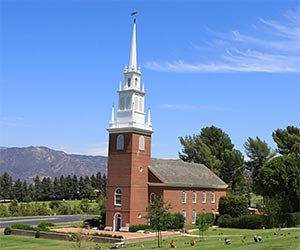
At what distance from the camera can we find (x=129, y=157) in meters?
52.0

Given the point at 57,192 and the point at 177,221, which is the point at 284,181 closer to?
the point at 177,221

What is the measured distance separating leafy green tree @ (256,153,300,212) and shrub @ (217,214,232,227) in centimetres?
511

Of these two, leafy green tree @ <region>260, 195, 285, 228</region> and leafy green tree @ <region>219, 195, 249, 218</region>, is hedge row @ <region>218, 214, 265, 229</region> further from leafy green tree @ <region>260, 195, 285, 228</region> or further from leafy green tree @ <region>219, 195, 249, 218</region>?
leafy green tree @ <region>219, 195, 249, 218</region>

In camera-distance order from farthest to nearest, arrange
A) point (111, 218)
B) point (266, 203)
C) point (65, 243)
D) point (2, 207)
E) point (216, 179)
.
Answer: point (2, 207)
point (216, 179)
point (111, 218)
point (266, 203)
point (65, 243)

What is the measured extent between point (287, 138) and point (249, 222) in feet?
84.4

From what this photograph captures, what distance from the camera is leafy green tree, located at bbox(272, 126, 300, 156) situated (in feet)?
250

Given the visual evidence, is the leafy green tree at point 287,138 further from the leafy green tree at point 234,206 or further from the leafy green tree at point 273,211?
the leafy green tree at point 273,211

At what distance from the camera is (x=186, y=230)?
51.3 m

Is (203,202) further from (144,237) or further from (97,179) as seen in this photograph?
(97,179)

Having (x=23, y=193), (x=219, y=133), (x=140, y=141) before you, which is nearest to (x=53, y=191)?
(x=23, y=193)

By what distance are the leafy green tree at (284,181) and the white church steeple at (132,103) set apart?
48.9 feet

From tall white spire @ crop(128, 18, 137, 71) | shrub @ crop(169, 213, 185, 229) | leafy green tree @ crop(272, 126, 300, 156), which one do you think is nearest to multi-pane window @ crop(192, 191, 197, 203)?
shrub @ crop(169, 213, 185, 229)

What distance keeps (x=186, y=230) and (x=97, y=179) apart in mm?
79957

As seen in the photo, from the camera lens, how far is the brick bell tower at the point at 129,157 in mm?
51719
